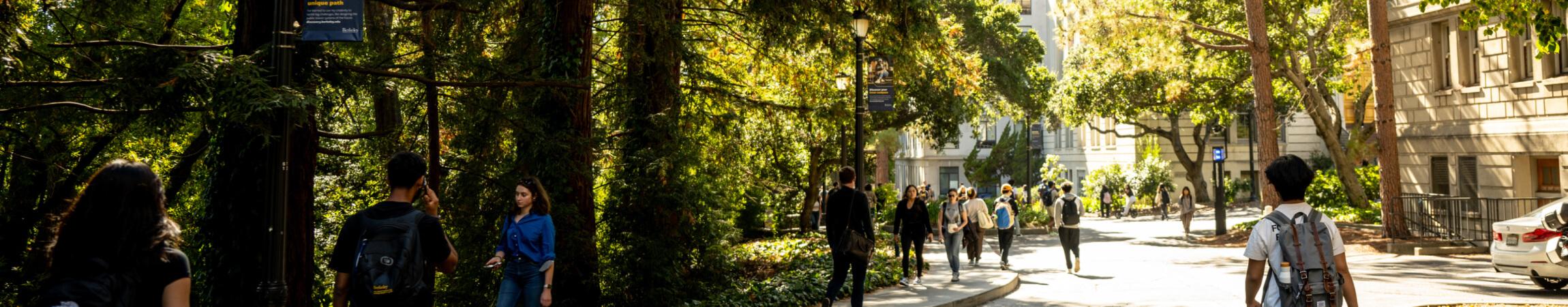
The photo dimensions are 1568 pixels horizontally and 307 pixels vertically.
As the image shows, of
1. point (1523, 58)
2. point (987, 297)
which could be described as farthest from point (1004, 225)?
point (1523, 58)

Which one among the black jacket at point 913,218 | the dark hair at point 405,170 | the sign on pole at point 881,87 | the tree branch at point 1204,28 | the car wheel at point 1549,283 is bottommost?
the car wheel at point 1549,283

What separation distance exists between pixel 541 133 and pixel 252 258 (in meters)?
2.82

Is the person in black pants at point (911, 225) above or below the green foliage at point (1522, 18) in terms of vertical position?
below

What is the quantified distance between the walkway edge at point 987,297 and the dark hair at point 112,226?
32.3 ft

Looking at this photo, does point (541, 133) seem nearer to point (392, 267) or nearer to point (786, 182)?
point (392, 267)

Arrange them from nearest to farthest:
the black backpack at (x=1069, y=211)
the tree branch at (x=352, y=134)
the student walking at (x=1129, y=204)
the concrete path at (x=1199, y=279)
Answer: the tree branch at (x=352, y=134)
the concrete path at (x=1199, y=279)
the black backpack at (x=1069, y=211)
the student walking at (x=1129, y=204)

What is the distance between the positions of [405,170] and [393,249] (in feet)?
1.22

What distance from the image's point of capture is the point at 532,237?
25.6 feet

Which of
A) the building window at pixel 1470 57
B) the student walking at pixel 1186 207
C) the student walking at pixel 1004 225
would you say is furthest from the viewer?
the student walking at pixel 1186 207

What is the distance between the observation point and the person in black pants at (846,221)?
10.8 meters

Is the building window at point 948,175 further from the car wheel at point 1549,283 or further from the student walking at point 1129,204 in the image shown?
the car wheel at point 1549,283

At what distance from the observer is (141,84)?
7730 millimetres

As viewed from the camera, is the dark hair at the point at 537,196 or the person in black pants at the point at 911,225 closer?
the dark hair at the point at 537,196

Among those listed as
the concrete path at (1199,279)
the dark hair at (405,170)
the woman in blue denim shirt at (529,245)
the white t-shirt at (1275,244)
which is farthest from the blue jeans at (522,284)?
the concrete path at (1199,279)
